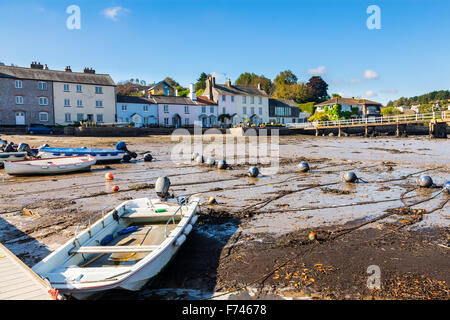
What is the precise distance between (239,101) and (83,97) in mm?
32472

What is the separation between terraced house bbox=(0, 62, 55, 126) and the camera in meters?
45.7

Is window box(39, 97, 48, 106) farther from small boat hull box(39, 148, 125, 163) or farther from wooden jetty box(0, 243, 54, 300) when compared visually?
wooden jetty box(0, 243, 54, 300)

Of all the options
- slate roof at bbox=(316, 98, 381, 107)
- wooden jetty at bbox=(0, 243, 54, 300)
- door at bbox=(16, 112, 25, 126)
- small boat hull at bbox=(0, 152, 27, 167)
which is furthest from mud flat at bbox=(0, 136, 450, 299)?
slate roof at bbox=(316, 98, 381, 107)

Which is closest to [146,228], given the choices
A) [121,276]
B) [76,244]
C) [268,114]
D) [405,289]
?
[76,244]

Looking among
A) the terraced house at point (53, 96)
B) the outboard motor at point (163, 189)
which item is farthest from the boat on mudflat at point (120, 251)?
the terraced house at point (53, 96)

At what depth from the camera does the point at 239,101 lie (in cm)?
7231

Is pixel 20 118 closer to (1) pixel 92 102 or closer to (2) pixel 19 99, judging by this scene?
(2) pixel 19 99

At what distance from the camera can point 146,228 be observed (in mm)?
7734

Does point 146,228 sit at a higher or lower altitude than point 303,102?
lower

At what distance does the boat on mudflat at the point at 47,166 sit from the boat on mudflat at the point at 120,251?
10.7 metres

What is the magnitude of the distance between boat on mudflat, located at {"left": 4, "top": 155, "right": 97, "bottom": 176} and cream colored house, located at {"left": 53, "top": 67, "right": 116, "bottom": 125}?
35.7 meters

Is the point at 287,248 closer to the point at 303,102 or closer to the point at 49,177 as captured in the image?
the point at 49,177
